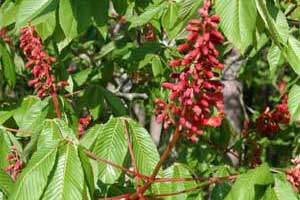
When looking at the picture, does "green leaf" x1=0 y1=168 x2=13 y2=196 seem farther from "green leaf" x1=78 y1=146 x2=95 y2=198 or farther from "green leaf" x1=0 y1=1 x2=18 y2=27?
"green leaf" x1=0 y1=1 x2=18 y2=27

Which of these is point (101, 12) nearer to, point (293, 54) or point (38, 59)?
point (38, 59)

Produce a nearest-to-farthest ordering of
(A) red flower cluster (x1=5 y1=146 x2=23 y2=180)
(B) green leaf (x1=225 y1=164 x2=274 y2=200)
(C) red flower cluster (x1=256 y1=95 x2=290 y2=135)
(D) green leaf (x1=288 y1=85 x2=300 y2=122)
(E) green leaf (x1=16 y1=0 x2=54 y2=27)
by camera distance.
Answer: (B) green leaf (x1=225 y1=164 x2=274 y2=200)
(E) green leaf (x1=16 y1=0 x2=54 y2=27)
(A) red flower cluster (x1=5 y1=146 x2=23 y2=180)
(D) green leaf (x1=288 y1=85 x2=300 y2=122)
(C) red flower cluster (x1=256 y1=95 x2=290 y2=135)

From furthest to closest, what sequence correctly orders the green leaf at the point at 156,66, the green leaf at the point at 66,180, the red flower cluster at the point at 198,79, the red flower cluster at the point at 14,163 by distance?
the green leaf at the point at 156,66, the red flower cluster at the point at 14,163, the green leaf at the point at 66,180, the red flower cluster at the point at 198,79

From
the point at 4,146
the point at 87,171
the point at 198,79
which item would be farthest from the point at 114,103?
the point at 198,79

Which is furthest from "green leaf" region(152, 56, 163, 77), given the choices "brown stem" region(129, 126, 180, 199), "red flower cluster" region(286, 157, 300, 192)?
"brown stem" region(129, 126, 180, 199)

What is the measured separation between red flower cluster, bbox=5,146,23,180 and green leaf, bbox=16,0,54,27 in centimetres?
60

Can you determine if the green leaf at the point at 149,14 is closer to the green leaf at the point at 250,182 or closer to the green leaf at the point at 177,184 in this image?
the green leaf at the point at 177,184

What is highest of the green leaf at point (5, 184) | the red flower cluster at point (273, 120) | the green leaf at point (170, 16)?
the green leaf at point (170, 16)

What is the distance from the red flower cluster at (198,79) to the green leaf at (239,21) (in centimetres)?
19

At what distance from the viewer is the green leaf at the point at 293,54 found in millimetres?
2336

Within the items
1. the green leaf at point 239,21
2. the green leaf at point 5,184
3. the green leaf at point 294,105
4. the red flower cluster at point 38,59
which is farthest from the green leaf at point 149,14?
the green leaf at point 5,184

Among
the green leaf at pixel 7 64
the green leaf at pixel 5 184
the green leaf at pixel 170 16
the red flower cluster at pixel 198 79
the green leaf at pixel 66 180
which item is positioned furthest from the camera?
the green leaf at pixel 7 64

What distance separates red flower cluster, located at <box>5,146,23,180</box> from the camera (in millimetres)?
2502

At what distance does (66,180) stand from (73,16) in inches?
29.4
